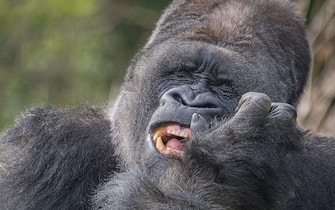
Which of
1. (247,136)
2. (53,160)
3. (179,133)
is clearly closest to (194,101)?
(179,133)

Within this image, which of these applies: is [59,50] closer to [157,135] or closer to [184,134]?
[157,135]

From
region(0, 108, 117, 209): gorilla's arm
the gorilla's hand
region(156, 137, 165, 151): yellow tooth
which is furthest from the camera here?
region(0, 108, 117, 209): gorilla's arm

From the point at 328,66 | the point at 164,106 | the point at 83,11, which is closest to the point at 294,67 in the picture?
the point at 164,106

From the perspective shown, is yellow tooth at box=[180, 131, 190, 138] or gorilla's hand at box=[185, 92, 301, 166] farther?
yellow tooth at box=[180, 131, 190, 138]

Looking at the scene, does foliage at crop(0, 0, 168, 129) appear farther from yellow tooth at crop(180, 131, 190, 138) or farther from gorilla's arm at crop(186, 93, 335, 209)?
gorilla's arm at crop(186, 93, 335, 209)

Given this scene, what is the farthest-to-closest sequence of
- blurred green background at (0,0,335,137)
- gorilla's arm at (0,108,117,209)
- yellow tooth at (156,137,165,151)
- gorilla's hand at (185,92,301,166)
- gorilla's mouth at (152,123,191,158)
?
blurred green background at (0,0,335,137)
gorilla's arm at (0,108,117,209)
yellow tooth at (156,137,165,151)
gorilla's mouth at (152,123,191,158)
gorilla's hand at (185,92,301,166)

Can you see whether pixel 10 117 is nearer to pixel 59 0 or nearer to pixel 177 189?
pixel 59 0

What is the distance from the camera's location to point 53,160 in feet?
19.7

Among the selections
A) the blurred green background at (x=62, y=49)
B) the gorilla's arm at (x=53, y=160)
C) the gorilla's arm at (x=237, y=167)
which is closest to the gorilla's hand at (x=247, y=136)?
the gorilla's arm at (x=237, y=167)

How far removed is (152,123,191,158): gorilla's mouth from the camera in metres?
5.15

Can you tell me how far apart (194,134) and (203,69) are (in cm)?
61

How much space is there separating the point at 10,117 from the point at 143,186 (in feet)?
21.2

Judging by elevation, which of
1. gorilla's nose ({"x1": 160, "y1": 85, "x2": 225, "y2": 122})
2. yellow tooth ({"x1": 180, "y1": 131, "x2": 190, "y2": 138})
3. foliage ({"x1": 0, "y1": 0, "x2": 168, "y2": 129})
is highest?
foliage ({"x1": 0, "y1": 0, "x2": 168, "y2": 129})

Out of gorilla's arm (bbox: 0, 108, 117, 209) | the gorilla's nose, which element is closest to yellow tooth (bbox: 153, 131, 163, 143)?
the gorilla's nose
